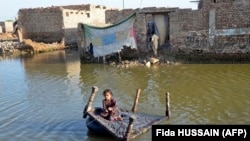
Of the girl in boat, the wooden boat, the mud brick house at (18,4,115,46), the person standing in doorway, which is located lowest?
the wooden boat

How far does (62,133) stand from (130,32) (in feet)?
36.7

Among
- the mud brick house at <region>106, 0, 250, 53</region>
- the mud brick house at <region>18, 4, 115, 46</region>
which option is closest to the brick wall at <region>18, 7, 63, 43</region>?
the mud brick house at <region>18, 4, 115, 46</region>

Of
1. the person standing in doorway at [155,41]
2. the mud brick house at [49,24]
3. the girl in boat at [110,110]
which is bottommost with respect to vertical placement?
the girl in boat at [110,110]

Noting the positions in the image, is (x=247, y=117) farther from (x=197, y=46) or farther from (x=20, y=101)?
(x=197, y=46)

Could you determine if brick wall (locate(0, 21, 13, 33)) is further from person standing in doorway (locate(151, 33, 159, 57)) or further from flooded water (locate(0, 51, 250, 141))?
person standing in doorway (locate(151, 33, 159, 57))

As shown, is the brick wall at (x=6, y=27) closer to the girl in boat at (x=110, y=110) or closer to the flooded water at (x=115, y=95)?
the flooded water at (x=115, y=95)

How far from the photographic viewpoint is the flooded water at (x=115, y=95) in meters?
10.1

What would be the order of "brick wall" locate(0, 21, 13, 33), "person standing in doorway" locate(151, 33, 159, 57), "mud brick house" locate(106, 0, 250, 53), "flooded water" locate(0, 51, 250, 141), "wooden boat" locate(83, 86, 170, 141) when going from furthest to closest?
"brick wall" locate(0, 21, 13, 33) < "person standing in doorway" locate(151, 33, 159, 57) < "mud brick house" locate(106, 0, 250, 53) < "flooded water" locate(0, 51, 250, 141) < "wooden boat" locate(83, 86, 170, 141)

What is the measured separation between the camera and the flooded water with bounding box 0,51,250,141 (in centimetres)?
1009

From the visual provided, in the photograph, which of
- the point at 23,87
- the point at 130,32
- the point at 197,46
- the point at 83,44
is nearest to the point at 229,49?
the point at 197,46

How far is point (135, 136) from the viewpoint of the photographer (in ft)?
28.0

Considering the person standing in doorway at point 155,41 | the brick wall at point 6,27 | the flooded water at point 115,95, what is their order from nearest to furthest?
the flooded water at point 115,95, the person standing in doorway at point 155,41, the brick wall at point 6,27

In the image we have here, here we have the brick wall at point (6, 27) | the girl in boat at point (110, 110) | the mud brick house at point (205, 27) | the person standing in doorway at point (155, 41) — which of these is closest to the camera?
the girl in boat at point (110, 110)

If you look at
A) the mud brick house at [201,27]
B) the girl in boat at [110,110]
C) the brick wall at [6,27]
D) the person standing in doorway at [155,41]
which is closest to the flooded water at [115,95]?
the girl in boat at [110,110]
